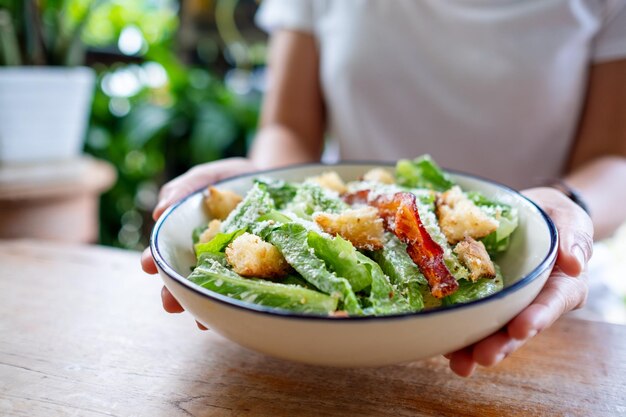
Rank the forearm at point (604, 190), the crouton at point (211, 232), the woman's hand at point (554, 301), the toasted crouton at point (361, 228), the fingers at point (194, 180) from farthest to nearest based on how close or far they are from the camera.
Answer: the forearm at point (604, 190), the fingers at point (194, 180), the crouton at point (211, 232), the toasted crouton at point (361, 228), the woman's hand at point (554, 301)

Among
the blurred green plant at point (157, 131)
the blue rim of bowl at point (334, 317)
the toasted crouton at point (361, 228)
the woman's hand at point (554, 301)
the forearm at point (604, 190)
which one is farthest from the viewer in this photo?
the blurred green plant at point (157, 131)

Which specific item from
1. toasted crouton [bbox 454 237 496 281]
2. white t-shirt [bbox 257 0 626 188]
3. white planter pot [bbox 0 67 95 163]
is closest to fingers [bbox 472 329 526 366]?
toasted crouton [bbox 454 237 496 281]

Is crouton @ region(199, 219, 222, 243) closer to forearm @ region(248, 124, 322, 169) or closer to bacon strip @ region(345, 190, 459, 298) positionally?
bacon strip @ region(345, 190, 459, 298)

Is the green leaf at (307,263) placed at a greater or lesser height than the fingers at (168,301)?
greater

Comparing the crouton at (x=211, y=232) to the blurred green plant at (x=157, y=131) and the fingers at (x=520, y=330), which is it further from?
the blurred green plant at (x=157, y=131)

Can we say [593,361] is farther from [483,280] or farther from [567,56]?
[567,56]

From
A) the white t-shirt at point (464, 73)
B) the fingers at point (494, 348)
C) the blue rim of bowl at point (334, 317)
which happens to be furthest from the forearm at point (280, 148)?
the fingers at point (494, 348)
